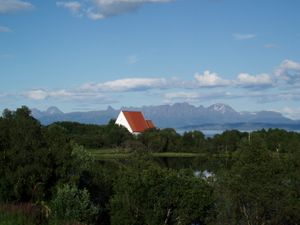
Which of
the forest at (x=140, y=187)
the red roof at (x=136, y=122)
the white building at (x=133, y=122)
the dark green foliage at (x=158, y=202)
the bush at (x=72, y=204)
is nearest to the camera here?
the bush at (x=72, y=204)

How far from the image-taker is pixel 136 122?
414ft

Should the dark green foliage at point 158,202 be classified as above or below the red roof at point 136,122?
below

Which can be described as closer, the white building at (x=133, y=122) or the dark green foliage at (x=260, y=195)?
the dark green foliage at (x=260, y=195)

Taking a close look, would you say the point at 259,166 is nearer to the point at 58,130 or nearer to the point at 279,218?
the point at 279,218

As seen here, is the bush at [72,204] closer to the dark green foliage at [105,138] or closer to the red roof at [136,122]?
the dark green foliage at [105,138]

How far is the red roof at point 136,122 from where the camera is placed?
407ft

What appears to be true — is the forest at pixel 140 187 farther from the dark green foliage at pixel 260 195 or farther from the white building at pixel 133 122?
the white building at pixel 133 122

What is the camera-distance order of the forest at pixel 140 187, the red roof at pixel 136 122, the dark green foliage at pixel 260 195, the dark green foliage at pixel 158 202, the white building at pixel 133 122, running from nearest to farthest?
1. the forest at pixel 140 187
2. the dark green foliage at pixel 260 195
3. the dark green foliage at pixel 158 202
4. the white building at pixel 133 122
5. the red roof at pixel 136 122

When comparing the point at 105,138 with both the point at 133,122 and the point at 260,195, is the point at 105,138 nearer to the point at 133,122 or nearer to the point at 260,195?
the point at 133,122

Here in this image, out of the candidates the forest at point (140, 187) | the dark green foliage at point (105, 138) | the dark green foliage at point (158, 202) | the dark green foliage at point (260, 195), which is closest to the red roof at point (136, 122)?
the dark green foliage at point (105, 138)

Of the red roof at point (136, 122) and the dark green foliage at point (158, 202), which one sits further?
the red roof at point (136, 122)

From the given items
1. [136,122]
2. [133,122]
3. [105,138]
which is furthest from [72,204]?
[136,122]

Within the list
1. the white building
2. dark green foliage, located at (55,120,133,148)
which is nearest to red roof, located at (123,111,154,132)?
the white building

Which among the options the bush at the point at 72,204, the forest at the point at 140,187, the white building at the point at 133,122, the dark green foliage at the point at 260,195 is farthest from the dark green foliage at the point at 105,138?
the bush at the point at 72,204
